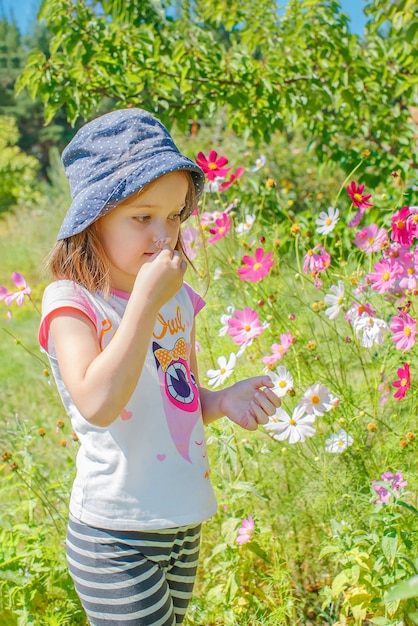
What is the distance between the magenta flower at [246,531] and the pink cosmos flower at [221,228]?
0.74 meters

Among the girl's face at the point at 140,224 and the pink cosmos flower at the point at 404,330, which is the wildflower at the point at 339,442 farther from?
the girl's face at the point at 140,224

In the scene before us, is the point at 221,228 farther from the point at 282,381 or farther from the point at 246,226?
the point at 282,381

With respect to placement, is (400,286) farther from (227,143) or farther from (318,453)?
(227,143)

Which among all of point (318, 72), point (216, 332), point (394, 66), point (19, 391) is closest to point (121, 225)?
point (216, 332)

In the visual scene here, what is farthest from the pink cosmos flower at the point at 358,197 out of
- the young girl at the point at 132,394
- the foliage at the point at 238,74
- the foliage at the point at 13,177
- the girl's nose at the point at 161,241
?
the foliage at the point at 13,177

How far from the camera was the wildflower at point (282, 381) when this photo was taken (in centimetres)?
168

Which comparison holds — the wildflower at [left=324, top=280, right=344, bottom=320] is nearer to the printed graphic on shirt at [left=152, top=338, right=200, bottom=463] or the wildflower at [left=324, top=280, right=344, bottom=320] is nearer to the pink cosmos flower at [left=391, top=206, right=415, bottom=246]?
the pink cosmos flower at [left=391, top=206, right=415, bottom=246]

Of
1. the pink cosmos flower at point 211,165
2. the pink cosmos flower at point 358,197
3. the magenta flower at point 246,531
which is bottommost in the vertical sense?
the magenta flower at point 246,531

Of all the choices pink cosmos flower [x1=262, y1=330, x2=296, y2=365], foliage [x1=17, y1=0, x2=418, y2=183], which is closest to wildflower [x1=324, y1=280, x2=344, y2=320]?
pink cosmos flower [x1=262, y1=330, x2=296, y2=365]

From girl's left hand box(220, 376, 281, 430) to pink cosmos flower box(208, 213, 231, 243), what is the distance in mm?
659

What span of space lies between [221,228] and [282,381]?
0.50 m

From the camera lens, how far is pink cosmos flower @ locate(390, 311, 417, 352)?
1584mm

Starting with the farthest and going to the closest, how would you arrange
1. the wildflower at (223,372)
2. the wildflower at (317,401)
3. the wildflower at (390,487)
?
the wildflower at (223,372), the wildflower at (317,401), the wildflower at (390,487)

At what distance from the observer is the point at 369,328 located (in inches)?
66.6
